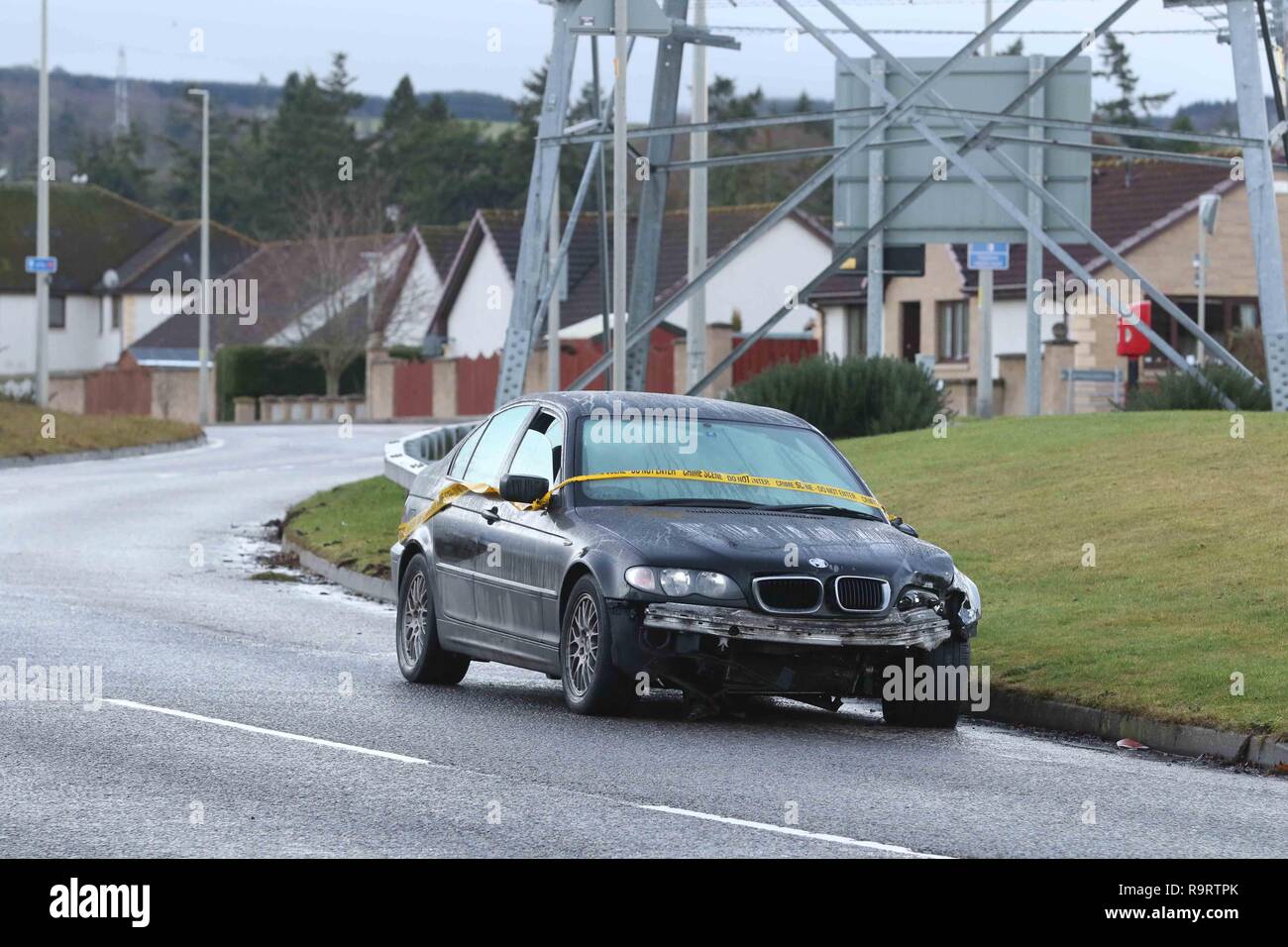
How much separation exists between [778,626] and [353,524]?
13.0 m

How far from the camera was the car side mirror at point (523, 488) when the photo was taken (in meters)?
12.5

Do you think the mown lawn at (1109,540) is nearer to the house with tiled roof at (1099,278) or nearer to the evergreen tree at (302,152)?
the house with tiled roof at (1099,278)

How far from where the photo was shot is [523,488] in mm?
12539

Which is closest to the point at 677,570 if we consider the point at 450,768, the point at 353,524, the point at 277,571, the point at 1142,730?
the point at 450,768

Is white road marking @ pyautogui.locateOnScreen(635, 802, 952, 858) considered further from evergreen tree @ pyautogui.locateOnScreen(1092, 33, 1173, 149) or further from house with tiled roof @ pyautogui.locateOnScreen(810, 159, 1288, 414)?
evergreen tree @ pyautogui.locateOnScreen(1092, 33, 1173, 149)

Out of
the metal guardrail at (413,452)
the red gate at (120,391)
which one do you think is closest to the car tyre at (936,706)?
the metal guardrail at (413,452)

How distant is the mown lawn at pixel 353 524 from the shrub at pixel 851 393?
5.01 meters

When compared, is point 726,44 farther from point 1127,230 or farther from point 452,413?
point 452,413

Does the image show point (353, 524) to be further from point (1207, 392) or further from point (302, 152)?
point (302, 152)

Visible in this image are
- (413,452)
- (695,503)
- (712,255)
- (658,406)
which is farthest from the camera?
(712,255)

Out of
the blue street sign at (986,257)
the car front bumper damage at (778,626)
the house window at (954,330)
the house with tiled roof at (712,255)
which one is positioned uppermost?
the house with tiled roof at (712,255)

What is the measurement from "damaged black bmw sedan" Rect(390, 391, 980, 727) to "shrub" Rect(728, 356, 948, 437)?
16026 mm
